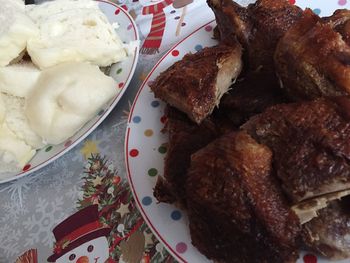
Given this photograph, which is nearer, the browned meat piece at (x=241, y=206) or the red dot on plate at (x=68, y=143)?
the browned meat piece at (x=241, y=206)

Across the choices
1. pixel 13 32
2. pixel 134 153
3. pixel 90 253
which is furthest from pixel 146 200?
pixel 13 32

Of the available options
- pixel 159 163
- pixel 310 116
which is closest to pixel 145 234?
pixel 159 163

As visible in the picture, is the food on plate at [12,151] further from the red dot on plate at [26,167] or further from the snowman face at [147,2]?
the snowman face at [147,2]

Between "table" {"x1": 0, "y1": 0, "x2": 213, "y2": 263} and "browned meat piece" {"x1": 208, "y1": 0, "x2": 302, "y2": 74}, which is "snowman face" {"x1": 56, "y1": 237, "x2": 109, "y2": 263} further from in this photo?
"browned meat piece" {"x1": 208, "y1": 0, "x2": 302, "y2": 74}

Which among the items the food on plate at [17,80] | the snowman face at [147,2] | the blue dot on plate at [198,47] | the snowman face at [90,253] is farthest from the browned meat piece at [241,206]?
the snowman face at [147,2]

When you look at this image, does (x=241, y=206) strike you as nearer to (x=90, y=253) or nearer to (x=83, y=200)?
(x=90, y=253)

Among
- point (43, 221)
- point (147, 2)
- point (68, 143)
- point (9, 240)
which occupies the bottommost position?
point (9, 240)

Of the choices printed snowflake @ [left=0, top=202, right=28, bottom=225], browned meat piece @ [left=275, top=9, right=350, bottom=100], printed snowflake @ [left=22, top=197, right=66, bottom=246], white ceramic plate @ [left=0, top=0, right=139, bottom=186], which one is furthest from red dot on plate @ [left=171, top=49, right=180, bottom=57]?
printed snowflake @ [left=0, top=202, right=28, bottom=225]
